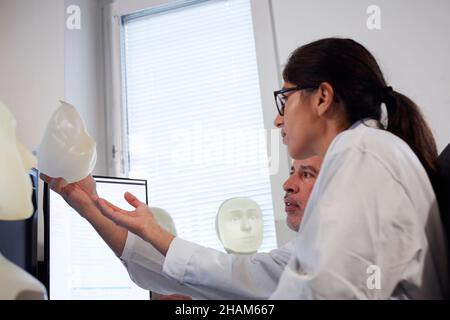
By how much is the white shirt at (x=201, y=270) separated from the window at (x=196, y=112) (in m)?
0.86

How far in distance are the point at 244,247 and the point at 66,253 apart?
1.99 ft

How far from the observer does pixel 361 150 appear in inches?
24.7

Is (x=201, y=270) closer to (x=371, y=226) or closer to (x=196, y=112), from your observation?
(x=371, y=226)

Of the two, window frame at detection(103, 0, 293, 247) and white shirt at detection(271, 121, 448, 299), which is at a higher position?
window frame at detection(103, 0, 293, 247)

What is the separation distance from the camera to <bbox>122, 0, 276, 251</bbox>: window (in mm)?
2033

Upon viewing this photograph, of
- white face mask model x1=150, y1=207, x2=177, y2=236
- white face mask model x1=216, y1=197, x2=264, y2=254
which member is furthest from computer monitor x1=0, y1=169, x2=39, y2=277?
white face mask model x1=216, y1=197, x2=264, y2=254

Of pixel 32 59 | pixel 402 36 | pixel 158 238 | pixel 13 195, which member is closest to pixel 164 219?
pixel 158 238

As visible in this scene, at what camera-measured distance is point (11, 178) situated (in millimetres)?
559

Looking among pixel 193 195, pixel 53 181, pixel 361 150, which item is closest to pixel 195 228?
pixel 193 195

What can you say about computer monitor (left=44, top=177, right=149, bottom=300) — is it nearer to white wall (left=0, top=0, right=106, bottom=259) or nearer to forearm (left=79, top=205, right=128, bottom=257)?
white wall (left=0, top=0, right=106, bottom=259)

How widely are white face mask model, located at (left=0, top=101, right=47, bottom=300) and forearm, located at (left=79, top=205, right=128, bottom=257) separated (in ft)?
1.43

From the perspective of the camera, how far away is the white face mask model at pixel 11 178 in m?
0.55
